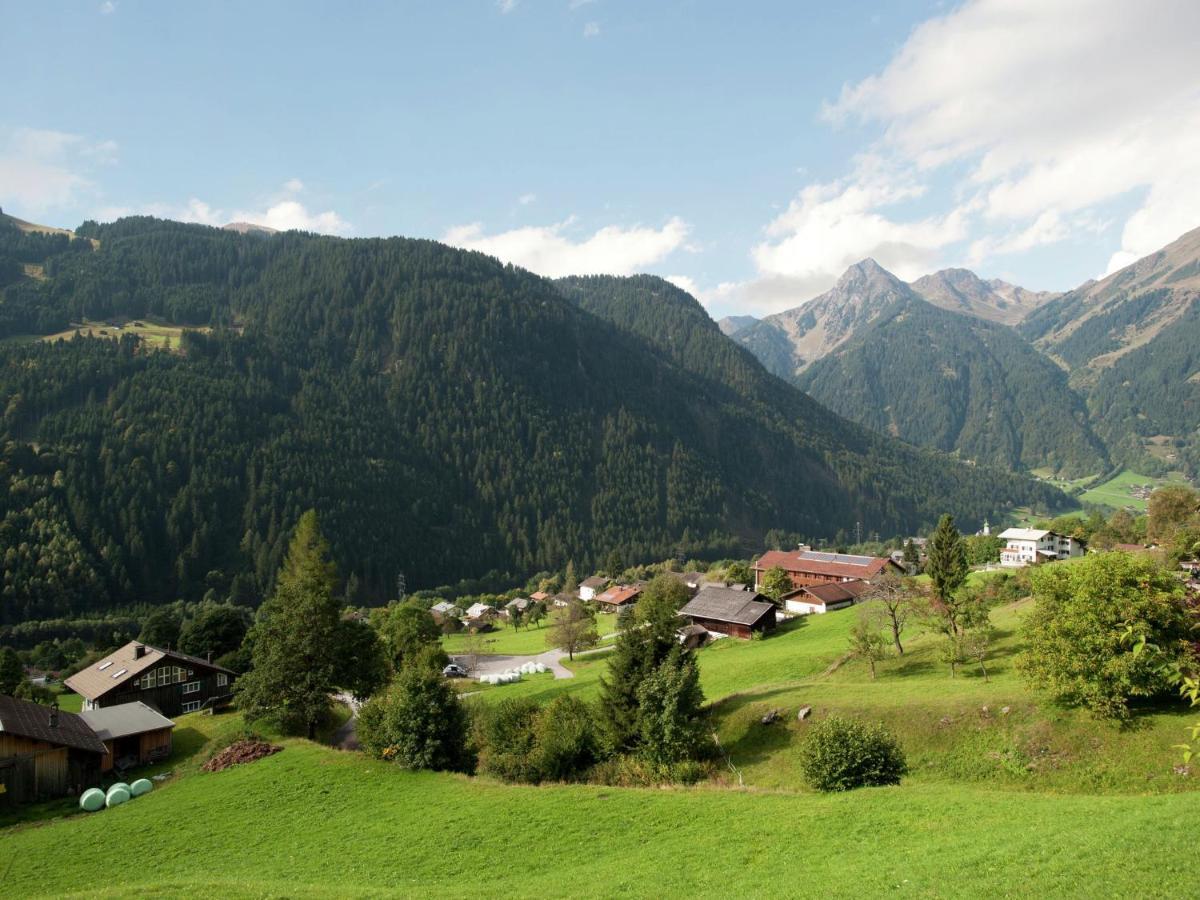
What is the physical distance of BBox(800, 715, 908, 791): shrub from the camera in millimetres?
27547

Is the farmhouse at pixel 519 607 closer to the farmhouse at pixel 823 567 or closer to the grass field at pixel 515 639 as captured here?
the grass field at pixel 515 639

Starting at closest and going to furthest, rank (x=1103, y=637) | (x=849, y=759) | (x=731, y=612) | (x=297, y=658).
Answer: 1. (x=849, y=759)
2. (x=1103, y=637)
3. (x=297, y=658)
4. (x=731, y=612)

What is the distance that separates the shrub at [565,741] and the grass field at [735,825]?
3.07m

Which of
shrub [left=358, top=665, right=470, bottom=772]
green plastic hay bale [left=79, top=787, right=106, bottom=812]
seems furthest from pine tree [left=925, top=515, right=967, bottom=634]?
green plastic hay bale [left=79, top=787, right=106, bottom=812]

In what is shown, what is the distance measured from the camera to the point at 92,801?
34.3 metres

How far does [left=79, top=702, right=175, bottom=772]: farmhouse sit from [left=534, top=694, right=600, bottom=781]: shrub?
1057 inches

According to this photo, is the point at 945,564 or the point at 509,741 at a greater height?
the point at 945,564

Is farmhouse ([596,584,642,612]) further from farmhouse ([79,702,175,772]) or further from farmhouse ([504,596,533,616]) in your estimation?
farmhouse ([79,702,175,772])

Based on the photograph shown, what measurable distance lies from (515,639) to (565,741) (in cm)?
6483

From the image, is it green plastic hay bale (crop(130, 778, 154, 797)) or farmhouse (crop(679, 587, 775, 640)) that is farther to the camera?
farmhouse (crop(679, 587, 775, 640))

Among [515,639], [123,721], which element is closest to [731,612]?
[515,639]

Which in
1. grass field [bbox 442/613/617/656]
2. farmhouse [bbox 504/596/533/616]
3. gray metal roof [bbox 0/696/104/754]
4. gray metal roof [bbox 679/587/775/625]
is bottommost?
grass field [bbox 442/613/617/656]

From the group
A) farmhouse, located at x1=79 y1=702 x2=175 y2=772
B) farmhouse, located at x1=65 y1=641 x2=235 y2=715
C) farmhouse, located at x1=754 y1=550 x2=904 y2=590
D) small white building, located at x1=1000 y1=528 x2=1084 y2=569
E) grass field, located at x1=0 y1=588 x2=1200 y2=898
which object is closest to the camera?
grass field, located at x1=0 y1=588 x2=1200 y2=898

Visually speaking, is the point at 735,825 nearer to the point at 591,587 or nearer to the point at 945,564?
the point at 945,564
